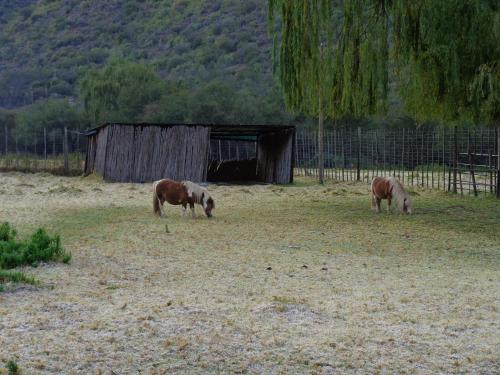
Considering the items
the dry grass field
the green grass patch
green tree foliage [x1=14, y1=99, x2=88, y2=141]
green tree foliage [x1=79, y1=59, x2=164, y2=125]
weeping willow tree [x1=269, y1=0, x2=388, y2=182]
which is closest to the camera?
the dry grass field

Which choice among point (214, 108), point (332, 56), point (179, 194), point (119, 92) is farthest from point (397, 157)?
point (119, 92)

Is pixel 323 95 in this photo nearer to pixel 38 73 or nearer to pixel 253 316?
pixel 253 316

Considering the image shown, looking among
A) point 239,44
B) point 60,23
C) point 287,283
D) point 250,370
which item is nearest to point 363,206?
point 287,283

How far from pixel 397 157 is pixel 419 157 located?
991 millimetres

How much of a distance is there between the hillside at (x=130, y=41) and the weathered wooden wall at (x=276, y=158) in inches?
956

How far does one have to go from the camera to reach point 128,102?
150 ft

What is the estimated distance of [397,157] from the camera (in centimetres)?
2589

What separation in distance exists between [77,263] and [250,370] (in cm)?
398

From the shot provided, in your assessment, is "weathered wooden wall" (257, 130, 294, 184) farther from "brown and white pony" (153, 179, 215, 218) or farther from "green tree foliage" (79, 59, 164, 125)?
"green tree foliage" (79, 59, 164, 125)

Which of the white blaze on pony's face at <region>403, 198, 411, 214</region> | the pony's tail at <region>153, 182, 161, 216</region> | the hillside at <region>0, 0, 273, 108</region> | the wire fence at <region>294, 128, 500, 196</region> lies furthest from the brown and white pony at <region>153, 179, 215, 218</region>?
the hillside at <region>0, 0, 273, 108</region>

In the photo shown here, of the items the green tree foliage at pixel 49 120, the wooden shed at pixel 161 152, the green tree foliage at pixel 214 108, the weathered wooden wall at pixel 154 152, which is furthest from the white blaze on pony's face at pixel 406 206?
the green tree foliage at pixel 49 120

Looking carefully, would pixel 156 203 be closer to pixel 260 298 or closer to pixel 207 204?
pixel 207 204

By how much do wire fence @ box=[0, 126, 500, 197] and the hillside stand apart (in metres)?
15.9

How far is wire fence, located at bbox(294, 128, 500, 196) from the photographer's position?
17688 millimetres
